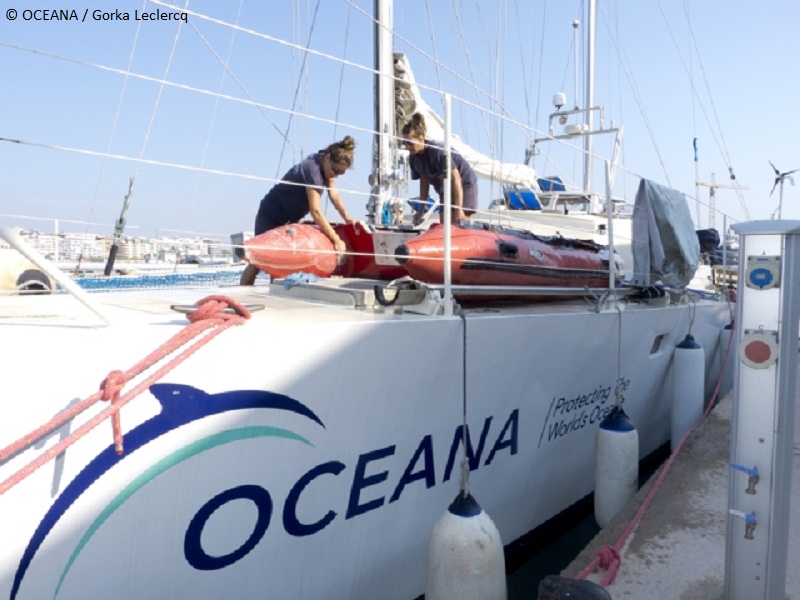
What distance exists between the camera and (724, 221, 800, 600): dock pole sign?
2137 millimetres

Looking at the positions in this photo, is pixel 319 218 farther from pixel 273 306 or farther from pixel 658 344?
pixel 658 344

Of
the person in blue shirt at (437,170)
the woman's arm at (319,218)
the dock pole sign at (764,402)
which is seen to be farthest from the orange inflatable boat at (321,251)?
the dock pole sign at (764,402)

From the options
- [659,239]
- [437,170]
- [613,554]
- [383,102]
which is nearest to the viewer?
[613,554]

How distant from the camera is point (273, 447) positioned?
2314 millimetres

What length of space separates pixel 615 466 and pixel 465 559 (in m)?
1.76

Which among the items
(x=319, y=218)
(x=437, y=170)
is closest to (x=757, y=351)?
(x=319, y=218)

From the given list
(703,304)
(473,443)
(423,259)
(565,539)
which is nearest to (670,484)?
(565,539)

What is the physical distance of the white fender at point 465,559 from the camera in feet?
8.18

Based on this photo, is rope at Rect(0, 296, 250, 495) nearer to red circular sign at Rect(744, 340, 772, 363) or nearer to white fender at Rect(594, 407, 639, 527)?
red circular sign at Rect(744, 340, 772, 363)

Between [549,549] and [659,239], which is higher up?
[659,239]

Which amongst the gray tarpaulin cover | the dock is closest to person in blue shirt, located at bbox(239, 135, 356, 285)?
the dock

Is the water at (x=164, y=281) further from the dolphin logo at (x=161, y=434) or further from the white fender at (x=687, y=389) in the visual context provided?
the white fender at (x=687, y=389)

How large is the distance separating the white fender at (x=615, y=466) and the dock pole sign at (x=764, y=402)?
163 cm

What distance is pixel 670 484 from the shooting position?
3848mm
